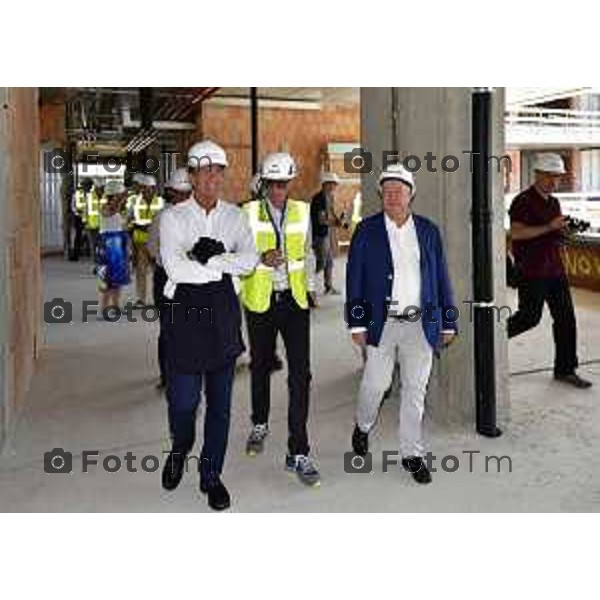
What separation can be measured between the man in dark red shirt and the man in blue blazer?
167 centimetres

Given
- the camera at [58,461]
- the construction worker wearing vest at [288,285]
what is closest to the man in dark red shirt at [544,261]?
the construction worker wearing vest at [288,285]

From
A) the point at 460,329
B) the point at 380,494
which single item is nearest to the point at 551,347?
the point at 460,329

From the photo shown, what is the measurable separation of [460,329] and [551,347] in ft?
8.10

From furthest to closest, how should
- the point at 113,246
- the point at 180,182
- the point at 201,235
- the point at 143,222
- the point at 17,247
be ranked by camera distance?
the point at 143,222
the point at 113,246
the point at 17,247
the point at 180,182
the point at 201,235

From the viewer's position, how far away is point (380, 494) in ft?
11.7

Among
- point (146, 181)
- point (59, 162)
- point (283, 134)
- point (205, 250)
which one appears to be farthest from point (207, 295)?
point (59, 162)

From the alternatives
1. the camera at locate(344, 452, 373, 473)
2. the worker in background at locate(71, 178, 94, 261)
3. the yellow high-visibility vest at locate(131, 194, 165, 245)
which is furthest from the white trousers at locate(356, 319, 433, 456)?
the worker in background at locate(71, 178, 94, 261)

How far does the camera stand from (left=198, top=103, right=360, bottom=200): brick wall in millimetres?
16781

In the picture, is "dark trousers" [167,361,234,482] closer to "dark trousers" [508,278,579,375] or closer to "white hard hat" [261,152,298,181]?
"white hard hat" [261,152,298,181]

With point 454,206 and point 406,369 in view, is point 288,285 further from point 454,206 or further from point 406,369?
point 454,206

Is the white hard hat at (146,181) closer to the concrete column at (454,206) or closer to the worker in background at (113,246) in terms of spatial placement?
the worker in background at (113,246)

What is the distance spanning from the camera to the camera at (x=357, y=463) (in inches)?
154

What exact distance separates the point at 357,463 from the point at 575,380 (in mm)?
2123

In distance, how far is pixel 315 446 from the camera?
4336 millimetres
